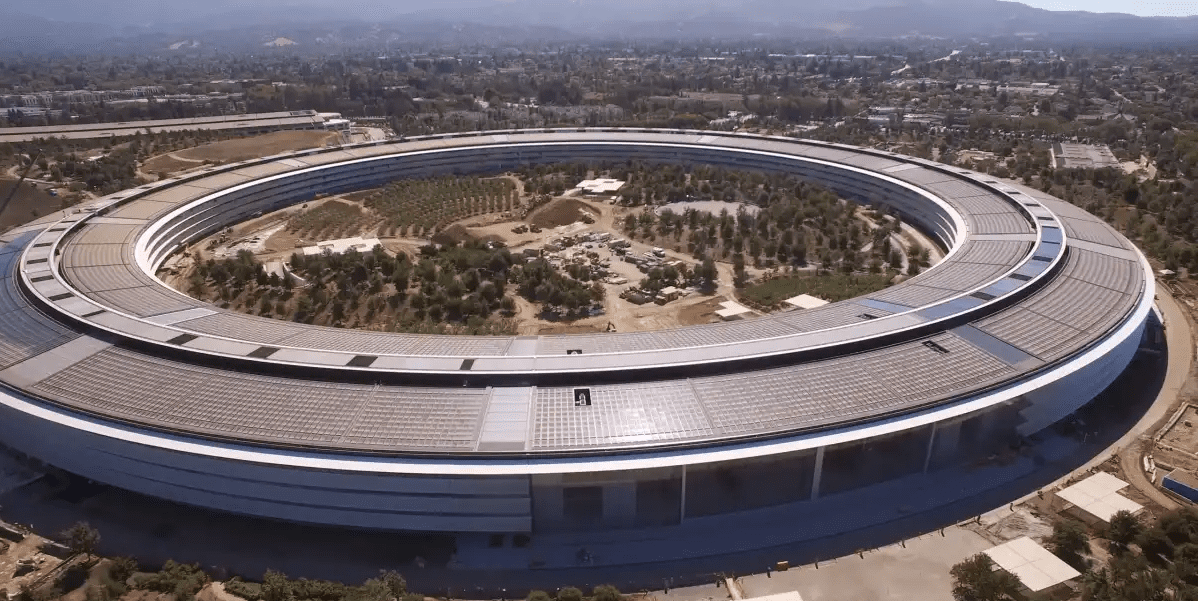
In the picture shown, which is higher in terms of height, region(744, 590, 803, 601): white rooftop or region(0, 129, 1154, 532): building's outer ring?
region(0, 129, 1154, 532): building's outer ring

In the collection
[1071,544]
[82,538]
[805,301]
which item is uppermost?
[805,301]

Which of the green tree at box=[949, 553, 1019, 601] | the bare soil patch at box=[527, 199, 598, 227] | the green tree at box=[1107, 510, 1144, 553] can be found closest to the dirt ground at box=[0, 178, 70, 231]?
the bare soil patch at box=[527, 199, 598, 227]

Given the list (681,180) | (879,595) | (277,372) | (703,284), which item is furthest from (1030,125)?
(277,372)

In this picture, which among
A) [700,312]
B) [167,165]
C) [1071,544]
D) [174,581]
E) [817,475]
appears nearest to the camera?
[174,581]

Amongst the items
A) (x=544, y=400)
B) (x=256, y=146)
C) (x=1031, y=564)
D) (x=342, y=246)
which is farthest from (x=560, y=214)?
(x=256, y=146)

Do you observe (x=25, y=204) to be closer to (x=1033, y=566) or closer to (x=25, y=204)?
(x=25, y=204)

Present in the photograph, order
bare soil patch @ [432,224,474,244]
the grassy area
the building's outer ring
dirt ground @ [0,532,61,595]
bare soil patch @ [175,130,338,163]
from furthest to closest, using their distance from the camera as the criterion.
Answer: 1. bare soil patch @ [175,130,338,163]
2. bare soil patch @ [432,224,474,244]
3. the grassy area
4. the building's outer ring
5. dirt ground @ [0,532,61,595]

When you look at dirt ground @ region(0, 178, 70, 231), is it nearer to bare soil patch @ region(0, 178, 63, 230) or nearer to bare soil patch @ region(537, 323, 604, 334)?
bare soil patch @ region(0, 178, 63, 230)
